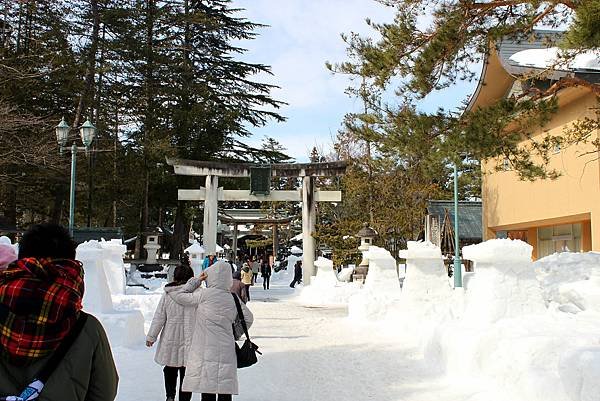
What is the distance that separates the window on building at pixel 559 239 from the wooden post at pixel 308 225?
29.9ft

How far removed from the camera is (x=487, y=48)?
9.48 metres

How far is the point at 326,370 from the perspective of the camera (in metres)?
7.49

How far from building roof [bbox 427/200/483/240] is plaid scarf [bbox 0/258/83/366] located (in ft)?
81.8

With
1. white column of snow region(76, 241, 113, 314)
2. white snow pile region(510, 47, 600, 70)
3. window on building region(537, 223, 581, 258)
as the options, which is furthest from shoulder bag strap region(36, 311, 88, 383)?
window on building region(537, 223, 581, 258)

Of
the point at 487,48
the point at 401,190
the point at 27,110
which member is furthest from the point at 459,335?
the point at 27,110

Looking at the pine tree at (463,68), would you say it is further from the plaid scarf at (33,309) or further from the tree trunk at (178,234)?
the tree trunk at (178,234)

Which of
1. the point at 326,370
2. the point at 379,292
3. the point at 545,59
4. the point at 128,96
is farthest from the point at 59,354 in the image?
the point at 128,96

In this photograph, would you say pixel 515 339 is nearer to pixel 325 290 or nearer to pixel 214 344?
pixel 214 344

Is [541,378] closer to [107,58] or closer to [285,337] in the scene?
[285,337]

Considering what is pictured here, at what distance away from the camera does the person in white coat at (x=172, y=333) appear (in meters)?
5.43

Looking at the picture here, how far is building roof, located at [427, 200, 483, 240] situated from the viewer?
27422mm

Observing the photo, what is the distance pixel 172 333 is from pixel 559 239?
18.9 metres

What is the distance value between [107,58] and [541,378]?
25.5m

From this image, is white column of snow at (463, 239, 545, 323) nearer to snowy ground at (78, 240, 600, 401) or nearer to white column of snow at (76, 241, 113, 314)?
snowy ground at (78, 240, 600, 401)
